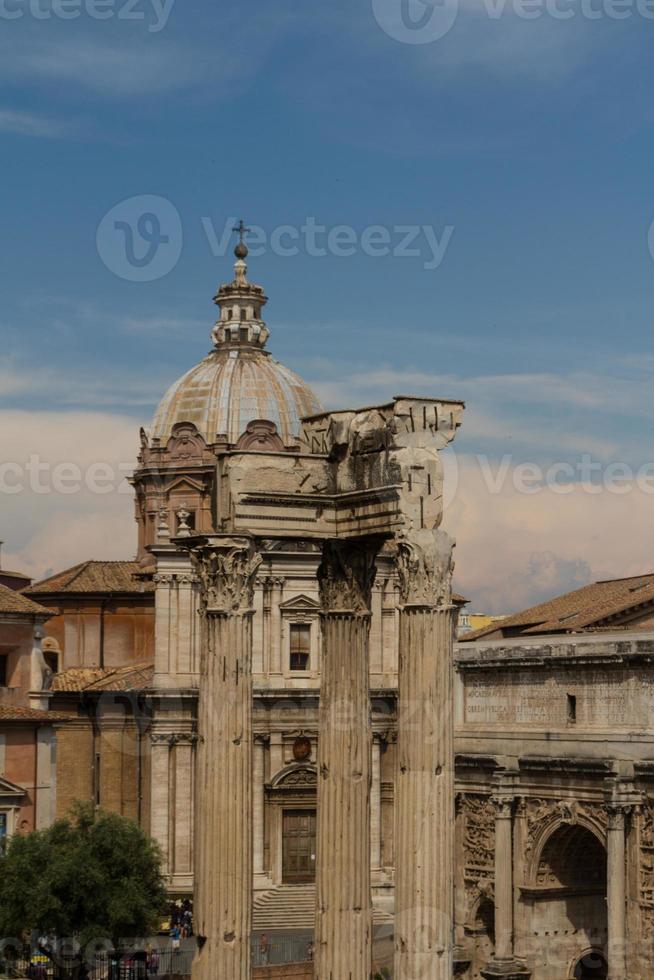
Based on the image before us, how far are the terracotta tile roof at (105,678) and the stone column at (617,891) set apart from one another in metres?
18.3

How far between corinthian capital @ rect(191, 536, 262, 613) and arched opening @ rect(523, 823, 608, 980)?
2558 cm

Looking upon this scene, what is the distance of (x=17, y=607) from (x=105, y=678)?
9.31m

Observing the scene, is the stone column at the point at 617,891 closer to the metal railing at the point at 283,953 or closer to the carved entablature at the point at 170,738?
the metal railing at the point at 283,953

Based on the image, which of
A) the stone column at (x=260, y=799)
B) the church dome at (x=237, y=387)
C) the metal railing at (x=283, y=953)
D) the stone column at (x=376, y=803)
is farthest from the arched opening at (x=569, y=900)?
the church dome at (x=237, y=387)

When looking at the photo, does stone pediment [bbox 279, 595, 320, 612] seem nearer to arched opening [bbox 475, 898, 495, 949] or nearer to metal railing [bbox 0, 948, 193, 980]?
arched opening [bbox 475, 898, 495, 949]

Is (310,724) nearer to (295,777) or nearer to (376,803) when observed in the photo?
(295,777)

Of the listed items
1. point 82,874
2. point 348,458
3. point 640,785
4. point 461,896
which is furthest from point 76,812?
point 348,458

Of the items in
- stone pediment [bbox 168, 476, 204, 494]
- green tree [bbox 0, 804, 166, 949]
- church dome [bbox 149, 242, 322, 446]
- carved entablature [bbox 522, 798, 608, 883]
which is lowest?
green tree [bbox 0, 804, 166, 949]

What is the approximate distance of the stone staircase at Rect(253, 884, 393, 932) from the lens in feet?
177

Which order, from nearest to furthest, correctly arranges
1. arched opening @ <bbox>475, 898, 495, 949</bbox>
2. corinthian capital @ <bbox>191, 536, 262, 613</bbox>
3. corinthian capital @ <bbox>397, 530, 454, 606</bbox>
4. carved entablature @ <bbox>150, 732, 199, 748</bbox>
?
corinthian capital @ <bbox>397, 530, 454, 606</bbox>, corinthian capital @ <bbox>191, 536, 262, 613</bbox>, arched opening @ <bbox>475, 898, 495, 949</bbox>, carved entablature @ <bbox>150, 732, 199, 748</bbox>

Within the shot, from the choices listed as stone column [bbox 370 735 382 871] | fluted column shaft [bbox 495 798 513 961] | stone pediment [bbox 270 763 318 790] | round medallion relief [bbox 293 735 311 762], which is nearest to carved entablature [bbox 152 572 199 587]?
round medallion relief [bbox 293 735 311 762]

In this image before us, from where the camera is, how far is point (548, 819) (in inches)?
1868

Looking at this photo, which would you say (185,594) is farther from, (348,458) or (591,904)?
(348,458)

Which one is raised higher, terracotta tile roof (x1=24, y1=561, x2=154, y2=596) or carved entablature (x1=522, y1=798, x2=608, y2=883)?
terracotta tile roof (x1=24, y1=561, x2=154, y2=596)
